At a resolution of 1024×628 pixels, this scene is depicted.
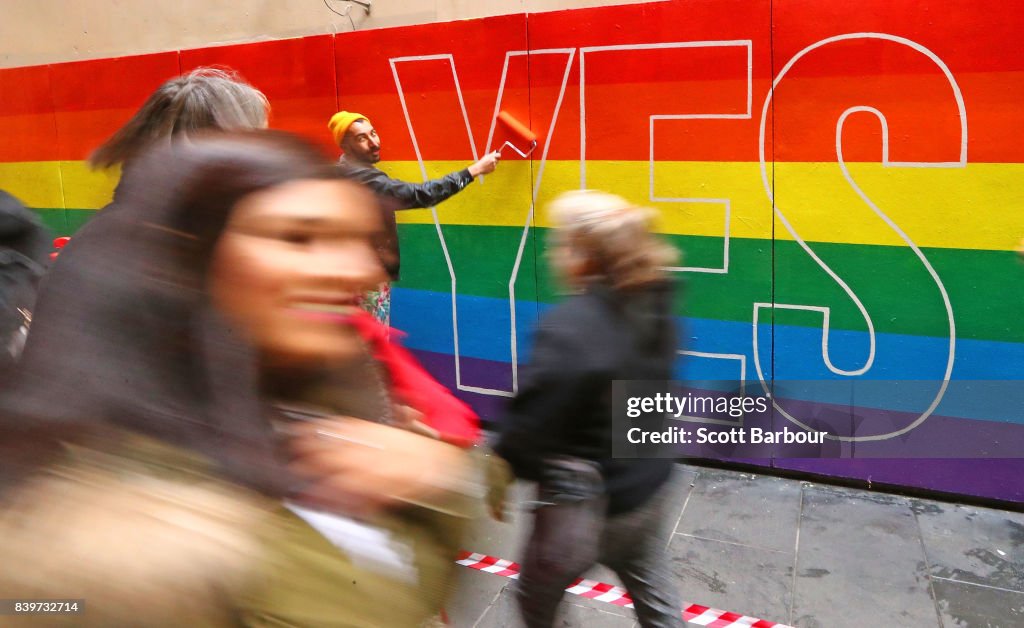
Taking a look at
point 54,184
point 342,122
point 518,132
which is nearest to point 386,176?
point 342,122

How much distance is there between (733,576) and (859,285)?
1.61m

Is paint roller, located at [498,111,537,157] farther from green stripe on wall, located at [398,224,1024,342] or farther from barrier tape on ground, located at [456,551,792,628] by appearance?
barrier tape on ground, located at [456,551,792,628]

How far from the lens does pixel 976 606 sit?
3.21 metres

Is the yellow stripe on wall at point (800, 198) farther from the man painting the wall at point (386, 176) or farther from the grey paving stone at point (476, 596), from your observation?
the grey paving stone at point (476, 596)

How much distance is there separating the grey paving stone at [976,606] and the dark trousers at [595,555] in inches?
55.8

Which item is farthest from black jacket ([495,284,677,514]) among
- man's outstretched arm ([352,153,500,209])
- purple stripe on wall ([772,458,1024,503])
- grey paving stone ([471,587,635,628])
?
purple stripe on wall ([772,458,1024,503])

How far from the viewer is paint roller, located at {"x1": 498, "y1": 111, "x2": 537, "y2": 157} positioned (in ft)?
15.0

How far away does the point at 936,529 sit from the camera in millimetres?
3840

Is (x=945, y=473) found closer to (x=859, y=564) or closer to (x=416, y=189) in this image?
(x=859, y=564)

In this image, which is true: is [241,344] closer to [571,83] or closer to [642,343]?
[642,343]

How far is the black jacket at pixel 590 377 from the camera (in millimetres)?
2219

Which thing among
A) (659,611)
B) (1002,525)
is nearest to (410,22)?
(659,611)

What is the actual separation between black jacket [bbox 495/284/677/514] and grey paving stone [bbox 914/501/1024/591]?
6.65ft

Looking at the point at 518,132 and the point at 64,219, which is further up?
the point at 518,132
